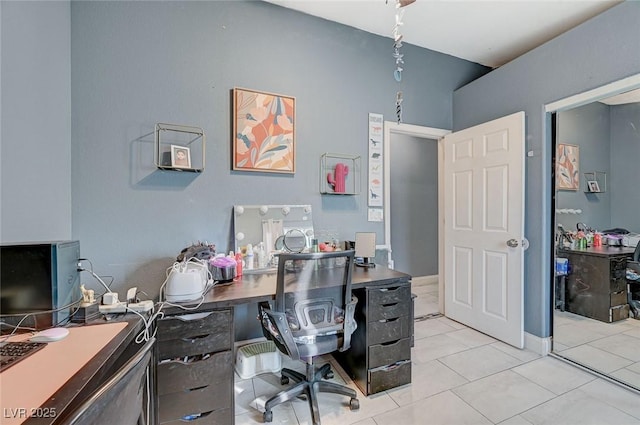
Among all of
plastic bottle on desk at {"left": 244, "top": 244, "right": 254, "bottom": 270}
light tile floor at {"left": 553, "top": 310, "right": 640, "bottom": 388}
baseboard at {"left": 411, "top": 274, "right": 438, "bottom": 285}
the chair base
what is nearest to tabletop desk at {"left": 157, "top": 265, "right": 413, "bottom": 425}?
the chair base

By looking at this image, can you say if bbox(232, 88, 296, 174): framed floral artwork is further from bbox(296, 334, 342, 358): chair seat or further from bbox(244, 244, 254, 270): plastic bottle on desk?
bbox(296, 334, 342, 358): chair seat

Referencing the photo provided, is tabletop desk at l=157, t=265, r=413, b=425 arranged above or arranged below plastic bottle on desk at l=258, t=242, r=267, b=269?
below

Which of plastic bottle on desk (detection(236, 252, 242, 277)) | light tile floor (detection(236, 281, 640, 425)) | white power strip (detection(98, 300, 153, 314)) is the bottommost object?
light tile floor (detection(236, 281, 640, 425))

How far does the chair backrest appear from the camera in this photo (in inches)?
56.8

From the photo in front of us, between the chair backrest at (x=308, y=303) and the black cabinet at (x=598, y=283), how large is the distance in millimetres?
2098

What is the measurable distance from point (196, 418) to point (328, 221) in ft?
5.41

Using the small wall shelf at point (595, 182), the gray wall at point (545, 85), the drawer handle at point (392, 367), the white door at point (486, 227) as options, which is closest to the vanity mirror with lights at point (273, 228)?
the drawer handle at point (392, 367)

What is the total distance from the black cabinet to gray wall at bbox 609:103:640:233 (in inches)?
11.0

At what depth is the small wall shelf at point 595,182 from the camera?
2.24 metres

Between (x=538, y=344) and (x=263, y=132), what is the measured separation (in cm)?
295

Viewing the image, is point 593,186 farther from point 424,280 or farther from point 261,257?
point 261,257

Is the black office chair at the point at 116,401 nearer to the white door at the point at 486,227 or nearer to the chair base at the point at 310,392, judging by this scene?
the chair base at the point at 310,392

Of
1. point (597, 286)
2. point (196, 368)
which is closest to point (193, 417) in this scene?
point (196, 368)

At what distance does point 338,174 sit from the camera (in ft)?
8.10
